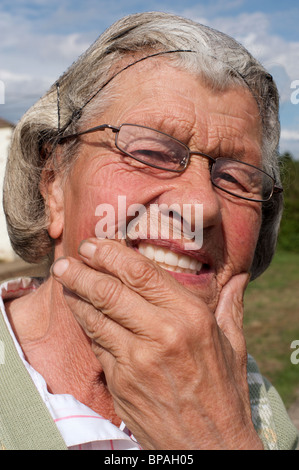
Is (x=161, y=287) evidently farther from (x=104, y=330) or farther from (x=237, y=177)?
(x=237, y=177)

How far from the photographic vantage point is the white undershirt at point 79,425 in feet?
6.56

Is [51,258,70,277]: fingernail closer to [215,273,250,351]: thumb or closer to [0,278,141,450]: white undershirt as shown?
[0,278,141,450]: white undershirt

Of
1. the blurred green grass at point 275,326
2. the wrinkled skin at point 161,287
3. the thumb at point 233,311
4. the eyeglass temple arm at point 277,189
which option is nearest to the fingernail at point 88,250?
the wrinkled skin at point 161,287

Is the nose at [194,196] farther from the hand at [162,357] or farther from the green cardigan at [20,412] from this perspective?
the green cardigan at [20,412]

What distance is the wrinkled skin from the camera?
5.52ft

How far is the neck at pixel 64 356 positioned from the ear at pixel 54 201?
28 cm

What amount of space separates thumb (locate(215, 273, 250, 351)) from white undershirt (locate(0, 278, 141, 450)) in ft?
2.16

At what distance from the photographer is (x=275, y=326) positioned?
9.52 metres

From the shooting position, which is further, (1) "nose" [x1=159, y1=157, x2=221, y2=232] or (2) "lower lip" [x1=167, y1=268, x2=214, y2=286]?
(2) "lower lip" [x1=167, y1=268, x2=214, y2=286]

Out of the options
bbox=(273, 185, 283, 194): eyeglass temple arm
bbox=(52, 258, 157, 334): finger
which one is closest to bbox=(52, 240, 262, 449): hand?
bbox=(52, 258, 157, 334): finger

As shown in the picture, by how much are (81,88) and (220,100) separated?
66cm

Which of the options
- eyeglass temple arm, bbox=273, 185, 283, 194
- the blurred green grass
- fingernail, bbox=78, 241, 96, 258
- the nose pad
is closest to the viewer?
fingernail, bbox=78, 241, 96, 258

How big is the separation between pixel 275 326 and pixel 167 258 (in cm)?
799

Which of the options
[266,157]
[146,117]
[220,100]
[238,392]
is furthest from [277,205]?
[238,392]
